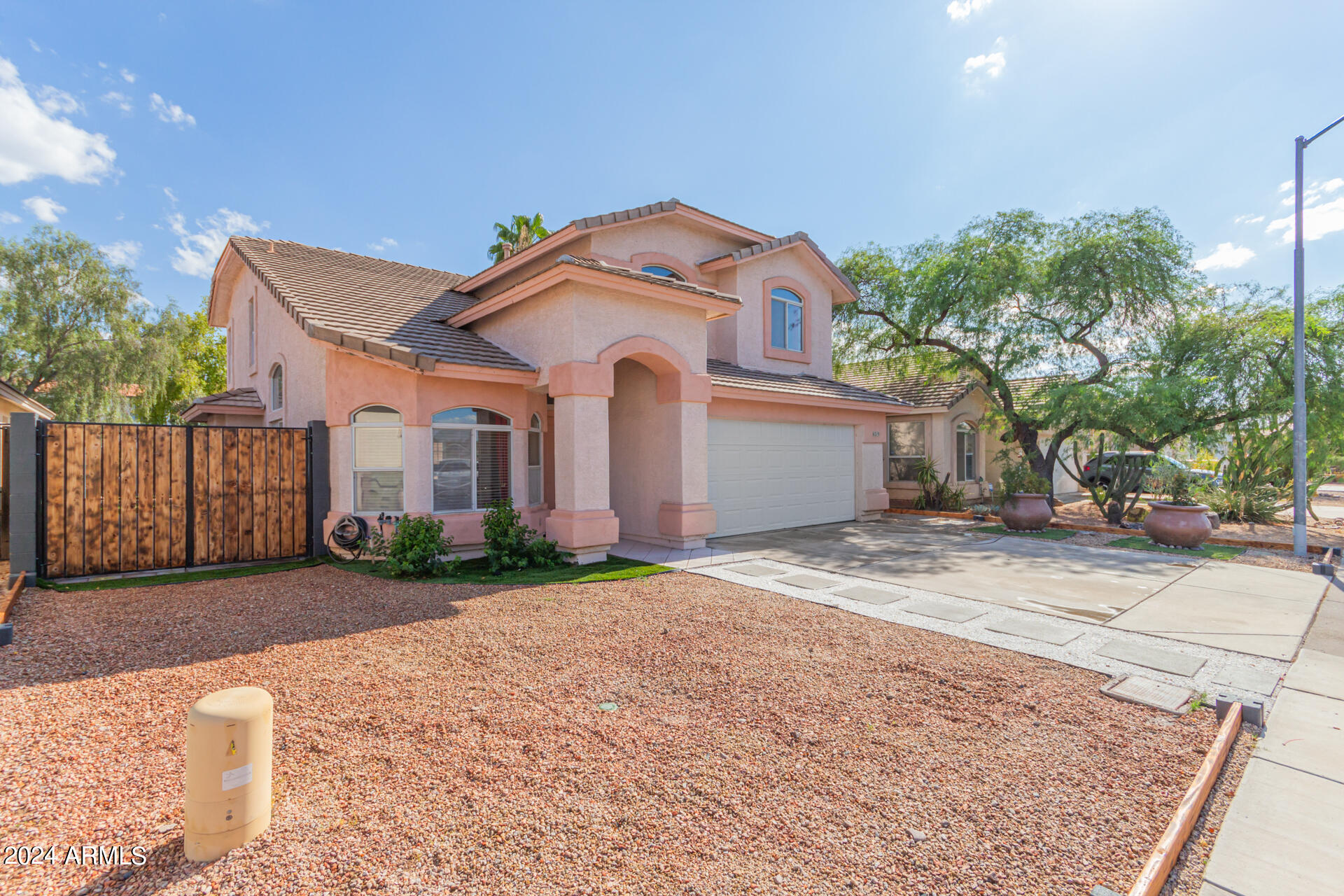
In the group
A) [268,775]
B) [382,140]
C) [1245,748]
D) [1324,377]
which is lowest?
[1245,748]

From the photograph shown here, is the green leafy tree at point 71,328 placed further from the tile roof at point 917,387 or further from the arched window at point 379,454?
the tile roof at point 917,387

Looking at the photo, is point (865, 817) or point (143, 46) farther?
point (143, 46)

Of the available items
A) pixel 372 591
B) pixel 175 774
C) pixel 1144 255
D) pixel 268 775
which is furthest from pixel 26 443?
pixel 1144 255

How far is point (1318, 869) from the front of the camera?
2.73 metres

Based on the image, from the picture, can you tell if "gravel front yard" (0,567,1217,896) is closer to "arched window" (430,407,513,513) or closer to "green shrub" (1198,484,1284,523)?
"arched window" (430,407,513,513)

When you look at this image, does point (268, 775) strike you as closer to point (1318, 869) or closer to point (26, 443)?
point (1318, 869)

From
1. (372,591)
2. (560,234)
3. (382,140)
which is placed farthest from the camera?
(382,140)

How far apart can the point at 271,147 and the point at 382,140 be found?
6132 millimetres

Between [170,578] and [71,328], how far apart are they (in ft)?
96.4

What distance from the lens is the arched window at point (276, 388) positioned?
1326 centimetres

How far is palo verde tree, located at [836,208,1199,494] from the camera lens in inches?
651

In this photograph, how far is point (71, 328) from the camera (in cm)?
2780

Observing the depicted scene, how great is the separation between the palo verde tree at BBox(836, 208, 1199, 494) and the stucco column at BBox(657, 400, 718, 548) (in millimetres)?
11222

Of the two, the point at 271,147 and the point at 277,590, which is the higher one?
the point at 271,147
